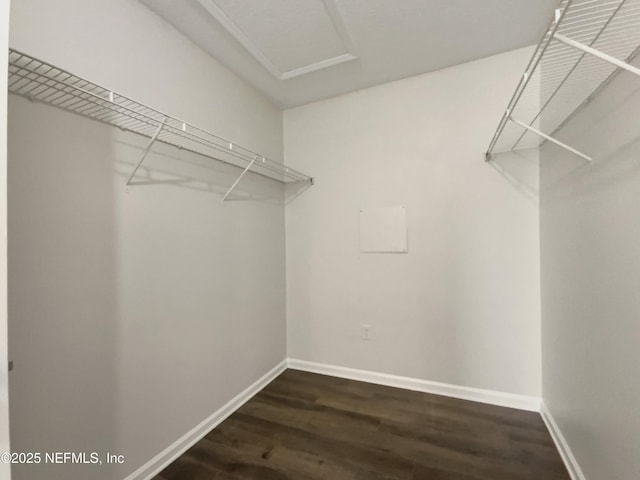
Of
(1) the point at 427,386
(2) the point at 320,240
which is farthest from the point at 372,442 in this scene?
(2) the point at 320,240

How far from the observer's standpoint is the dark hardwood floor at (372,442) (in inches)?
56.6

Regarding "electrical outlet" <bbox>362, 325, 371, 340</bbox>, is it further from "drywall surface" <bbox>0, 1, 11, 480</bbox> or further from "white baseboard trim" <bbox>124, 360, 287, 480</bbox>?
"drywall surface" <bbox>0, 1, 11, 480</bbox>

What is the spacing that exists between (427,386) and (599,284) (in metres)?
1.42

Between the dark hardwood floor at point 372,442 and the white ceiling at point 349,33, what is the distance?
8.19 ft

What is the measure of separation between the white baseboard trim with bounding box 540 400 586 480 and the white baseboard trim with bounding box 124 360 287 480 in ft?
6.49

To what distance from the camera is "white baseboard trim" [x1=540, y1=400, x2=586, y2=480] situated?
1.33 m

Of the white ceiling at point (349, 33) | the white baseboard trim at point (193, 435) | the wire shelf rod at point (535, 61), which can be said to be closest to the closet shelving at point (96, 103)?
the white ceiling at point (349, 33)

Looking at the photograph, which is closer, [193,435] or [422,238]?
[193,435]

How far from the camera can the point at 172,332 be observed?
1.55m

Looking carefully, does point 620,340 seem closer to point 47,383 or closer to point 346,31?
point 346,31

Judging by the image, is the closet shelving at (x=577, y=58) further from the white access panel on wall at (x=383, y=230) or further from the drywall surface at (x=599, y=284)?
the white access panel on wall at (x=383, y=230)

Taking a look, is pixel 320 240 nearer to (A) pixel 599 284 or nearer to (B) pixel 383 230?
(B) pixel 383 230

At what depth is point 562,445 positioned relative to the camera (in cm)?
150

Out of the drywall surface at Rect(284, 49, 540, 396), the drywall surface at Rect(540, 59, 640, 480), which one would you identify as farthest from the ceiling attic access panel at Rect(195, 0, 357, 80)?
the drywall surface at Rect(540, 59, 640, 480)
